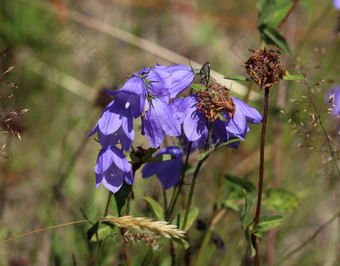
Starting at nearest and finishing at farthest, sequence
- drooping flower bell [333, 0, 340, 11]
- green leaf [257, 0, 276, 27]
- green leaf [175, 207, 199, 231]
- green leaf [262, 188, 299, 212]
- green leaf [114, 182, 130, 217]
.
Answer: green leaf [114, 182, 130, 217] < green leaf [175, 207, 199, 231] < green leaf [262, 188, 299, 212] < green leaf [257, 0, 276, 27] < drooping flower bell [333, 0, 340, 11]

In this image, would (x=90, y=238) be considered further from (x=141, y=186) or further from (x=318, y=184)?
(x=318, y=184)

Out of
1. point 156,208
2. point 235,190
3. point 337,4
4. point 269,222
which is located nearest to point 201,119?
point 156,208

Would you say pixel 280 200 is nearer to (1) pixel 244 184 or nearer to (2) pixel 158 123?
(1) pixel 244 184

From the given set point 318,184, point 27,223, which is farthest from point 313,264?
point 27,223

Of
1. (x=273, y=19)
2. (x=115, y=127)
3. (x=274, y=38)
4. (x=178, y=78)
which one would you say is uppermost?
(x=273, y=19)

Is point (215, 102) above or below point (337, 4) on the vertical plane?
below

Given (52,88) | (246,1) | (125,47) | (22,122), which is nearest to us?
(22,122)

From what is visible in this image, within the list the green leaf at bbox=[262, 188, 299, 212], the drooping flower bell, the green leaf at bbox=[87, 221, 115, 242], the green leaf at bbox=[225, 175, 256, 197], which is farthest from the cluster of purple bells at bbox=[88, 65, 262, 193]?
the drooping flower bell

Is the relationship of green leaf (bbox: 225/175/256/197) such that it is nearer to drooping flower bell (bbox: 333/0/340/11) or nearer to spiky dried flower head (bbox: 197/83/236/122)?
spiky dried flower head (bbox: 197/83/236/122)
